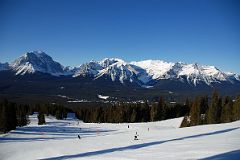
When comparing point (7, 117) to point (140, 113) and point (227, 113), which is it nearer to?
point (227, 113)

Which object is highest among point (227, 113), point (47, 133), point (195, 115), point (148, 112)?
point (148, 112)

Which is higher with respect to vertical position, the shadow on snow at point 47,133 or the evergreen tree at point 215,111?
the evergreen tree at point 215,111

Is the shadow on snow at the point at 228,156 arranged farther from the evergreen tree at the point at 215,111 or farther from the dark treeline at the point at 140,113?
the dark treeline at the point at 140,113

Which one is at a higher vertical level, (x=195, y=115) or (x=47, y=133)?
(x=195, y=115)

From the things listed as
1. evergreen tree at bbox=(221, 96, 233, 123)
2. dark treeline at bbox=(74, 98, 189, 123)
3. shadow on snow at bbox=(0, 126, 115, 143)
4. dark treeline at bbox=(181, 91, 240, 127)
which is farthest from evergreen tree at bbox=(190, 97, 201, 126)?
dark treeline at bbox=(74, 98, 189, 123)

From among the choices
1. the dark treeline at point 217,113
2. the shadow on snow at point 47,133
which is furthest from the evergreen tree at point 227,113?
the shadow on snow at point 47,133

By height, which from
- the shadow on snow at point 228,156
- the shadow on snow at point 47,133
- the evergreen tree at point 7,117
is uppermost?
the evergreen tree at point 7,117

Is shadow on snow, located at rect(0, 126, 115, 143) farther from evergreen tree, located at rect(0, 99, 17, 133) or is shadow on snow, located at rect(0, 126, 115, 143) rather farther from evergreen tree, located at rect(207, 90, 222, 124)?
evergreen tree, located at rect(207, 90, 222, 124)

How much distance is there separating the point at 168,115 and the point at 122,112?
18762mm

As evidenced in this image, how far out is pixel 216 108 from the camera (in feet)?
303

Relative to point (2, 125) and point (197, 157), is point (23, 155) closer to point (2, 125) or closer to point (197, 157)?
point (197, 157)

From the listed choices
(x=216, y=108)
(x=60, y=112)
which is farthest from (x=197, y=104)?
(x=60, y=112)

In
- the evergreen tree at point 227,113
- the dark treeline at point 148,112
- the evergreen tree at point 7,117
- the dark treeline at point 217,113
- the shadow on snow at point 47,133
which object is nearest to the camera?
the shadow on snow at point 47,133

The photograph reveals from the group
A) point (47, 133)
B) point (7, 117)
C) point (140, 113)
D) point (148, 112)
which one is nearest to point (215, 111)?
point (148, 112)
